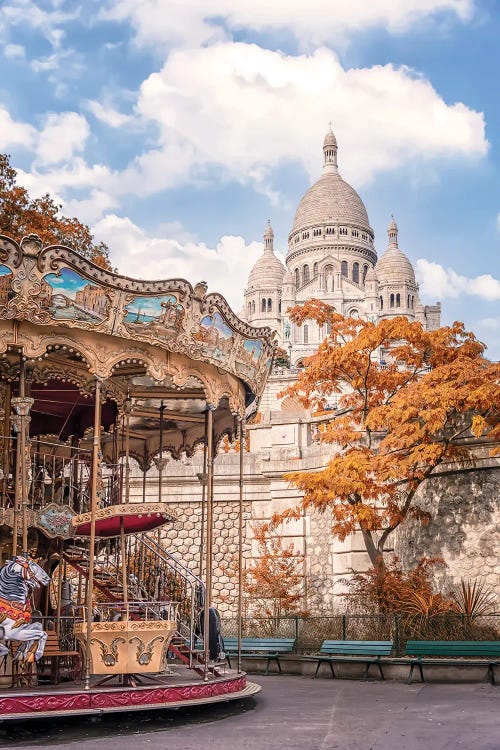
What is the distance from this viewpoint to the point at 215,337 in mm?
14484

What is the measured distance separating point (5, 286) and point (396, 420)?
1016 centimetres

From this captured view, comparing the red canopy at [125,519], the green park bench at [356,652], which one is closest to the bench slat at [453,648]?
the green park bench at [356,652]

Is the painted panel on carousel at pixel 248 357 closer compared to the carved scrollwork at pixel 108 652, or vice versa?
the carved scrollwork at pixel 108 652

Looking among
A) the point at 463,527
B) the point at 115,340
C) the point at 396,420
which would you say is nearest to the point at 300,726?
the point at 115,340

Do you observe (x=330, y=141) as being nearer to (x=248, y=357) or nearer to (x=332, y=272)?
(x=332, y=272)

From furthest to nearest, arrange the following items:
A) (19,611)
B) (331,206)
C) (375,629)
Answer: (331,206) < (375,629) < (19,611)

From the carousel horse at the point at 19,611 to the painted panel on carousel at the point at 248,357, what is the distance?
4.71m

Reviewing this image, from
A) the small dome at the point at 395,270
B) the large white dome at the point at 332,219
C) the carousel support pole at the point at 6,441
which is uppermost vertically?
the large white dome at the point at 332,219

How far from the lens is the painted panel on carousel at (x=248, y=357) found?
49.9 feet

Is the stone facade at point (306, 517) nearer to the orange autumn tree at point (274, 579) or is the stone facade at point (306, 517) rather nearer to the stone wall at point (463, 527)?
the stone wall at point (463, 527)

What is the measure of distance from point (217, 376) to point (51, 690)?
5432mm

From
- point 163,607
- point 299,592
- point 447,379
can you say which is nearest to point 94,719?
point 163,607

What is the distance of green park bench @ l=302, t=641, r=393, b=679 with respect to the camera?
59.2 ft

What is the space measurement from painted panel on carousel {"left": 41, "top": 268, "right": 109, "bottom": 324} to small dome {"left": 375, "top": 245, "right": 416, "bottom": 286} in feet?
421
